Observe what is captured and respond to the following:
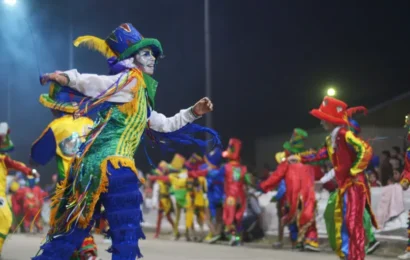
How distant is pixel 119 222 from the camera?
181 inches

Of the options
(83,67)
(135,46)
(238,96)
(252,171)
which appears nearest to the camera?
(135,46)

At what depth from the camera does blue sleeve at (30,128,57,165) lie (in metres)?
6.64

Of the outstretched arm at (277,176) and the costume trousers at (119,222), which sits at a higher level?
the outstretched arm at (277,176)

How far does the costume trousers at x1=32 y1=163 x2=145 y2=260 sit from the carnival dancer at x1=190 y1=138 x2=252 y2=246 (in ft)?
25.0

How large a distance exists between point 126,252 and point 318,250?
22.1ft

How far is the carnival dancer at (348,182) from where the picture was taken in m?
7.23

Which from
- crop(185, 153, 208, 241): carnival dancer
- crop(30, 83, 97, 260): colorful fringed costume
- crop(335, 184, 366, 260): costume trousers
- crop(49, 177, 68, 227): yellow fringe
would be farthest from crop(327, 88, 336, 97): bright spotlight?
crop(49, 177, 68, 227): yellow fringe

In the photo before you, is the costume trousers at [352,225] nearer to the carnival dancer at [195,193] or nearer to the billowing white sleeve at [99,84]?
the billowing white sleeve at [99,84]

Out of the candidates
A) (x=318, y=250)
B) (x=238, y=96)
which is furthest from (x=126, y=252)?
(x=238, y=96)

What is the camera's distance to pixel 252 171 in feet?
44.7

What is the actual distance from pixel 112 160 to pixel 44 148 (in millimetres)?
2298

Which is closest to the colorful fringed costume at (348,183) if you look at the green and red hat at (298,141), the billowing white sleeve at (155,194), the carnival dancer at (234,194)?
the green and red hat at (298,141)

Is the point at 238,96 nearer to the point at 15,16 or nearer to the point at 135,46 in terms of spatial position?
the point at 15,16

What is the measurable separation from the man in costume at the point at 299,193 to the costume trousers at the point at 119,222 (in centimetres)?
664
